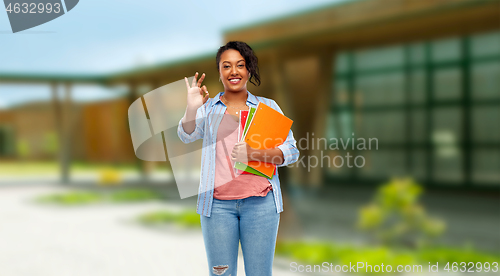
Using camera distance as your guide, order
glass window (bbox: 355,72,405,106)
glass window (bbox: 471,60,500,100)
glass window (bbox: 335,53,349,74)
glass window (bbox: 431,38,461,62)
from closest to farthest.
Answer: glass window (bbox: 471,60,500,100), glass window (bbox: 431,38,461,62), glass window (bbox: 355,72,405,106), glass window (bbox: 335,53,349,74)

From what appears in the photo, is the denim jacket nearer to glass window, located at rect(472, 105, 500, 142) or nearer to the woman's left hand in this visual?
the woman's left hand

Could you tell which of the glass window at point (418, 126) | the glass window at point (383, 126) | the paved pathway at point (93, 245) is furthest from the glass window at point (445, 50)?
the paved pathway at point (93, 245)

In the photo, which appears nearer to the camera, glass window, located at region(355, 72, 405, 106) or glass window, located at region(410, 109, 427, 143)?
glass window, located at region(410, 109, 427, 143)

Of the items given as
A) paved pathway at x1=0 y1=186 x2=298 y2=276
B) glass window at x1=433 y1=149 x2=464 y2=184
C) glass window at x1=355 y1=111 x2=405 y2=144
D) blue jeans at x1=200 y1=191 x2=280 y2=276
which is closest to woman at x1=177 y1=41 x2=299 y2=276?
blue jeans at x1=200 y1=191 x2=280 y2=276

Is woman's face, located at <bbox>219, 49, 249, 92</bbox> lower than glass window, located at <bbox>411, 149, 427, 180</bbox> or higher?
higher

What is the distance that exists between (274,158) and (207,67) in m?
6.19

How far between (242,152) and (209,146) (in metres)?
0.18

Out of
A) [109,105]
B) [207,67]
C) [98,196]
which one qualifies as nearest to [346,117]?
[207,67]

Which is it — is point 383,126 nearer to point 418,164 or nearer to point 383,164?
point 383,164

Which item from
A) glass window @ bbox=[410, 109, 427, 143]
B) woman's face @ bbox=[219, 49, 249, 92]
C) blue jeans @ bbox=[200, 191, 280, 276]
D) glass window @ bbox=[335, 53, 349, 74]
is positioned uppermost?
glass window @ bbox=[335, 53, 349, 74]

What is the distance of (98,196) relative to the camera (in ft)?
32.1

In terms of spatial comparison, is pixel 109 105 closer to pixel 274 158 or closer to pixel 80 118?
pixel 80 118

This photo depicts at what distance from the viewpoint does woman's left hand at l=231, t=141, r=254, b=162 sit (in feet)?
5.09

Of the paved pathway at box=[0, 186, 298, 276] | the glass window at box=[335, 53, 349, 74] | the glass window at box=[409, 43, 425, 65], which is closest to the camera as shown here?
the paved pathway at box=[0, 186, 298, 276]
